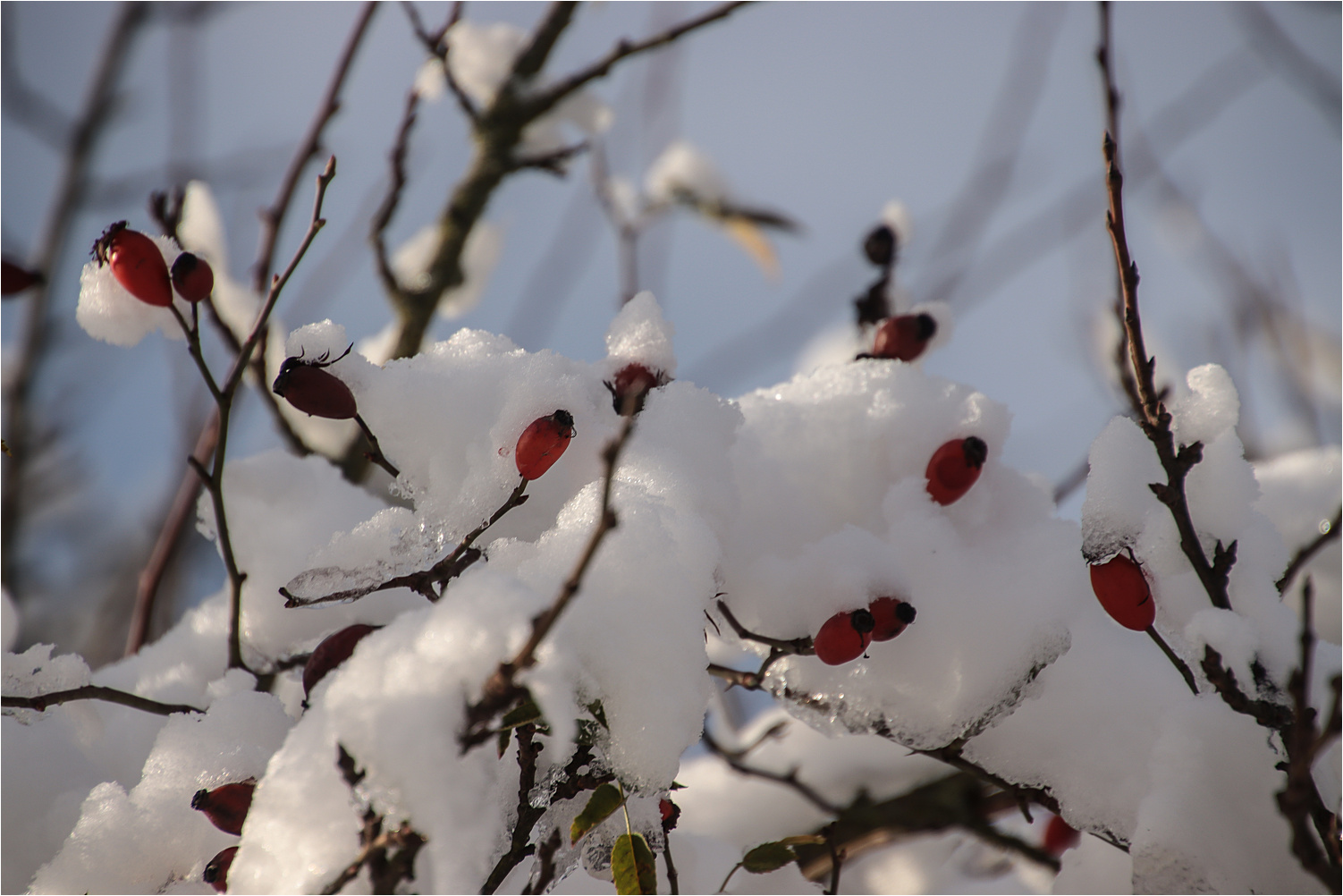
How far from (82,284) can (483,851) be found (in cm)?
85

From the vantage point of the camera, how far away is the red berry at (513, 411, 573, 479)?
0.70 metres

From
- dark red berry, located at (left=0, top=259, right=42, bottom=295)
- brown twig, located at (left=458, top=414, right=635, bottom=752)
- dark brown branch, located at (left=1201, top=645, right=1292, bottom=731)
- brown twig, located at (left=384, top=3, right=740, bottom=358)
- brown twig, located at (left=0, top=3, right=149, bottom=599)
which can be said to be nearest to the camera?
brown twig, located at (left=458, top=414, right=635, bottom=752)

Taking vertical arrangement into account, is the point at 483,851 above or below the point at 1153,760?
above

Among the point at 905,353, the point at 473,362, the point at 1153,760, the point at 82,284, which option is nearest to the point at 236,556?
the point at 82,284

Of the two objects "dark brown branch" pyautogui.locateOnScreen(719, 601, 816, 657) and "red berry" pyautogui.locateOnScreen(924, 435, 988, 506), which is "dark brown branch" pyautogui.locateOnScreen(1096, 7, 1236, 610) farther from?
"dark brown branch" pyautogui.locateOnScreen(719, 601, 816, 657)

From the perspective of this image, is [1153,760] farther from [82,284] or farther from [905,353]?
[82,284]

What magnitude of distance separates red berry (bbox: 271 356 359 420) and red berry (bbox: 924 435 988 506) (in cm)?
56

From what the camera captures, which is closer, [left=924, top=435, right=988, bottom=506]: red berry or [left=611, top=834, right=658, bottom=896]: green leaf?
[left=611, top=834, right=658, bottom=896]: green leaf

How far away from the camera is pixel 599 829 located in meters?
0.70

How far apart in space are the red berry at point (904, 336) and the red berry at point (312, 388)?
25.5 inches

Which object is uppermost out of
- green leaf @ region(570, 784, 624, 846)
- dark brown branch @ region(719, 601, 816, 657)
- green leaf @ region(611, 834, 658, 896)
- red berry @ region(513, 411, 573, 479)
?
red berry @ region(513, 411, 573, 479)

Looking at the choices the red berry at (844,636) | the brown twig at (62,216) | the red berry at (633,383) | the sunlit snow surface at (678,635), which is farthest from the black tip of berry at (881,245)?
the brown twig at (62,216)

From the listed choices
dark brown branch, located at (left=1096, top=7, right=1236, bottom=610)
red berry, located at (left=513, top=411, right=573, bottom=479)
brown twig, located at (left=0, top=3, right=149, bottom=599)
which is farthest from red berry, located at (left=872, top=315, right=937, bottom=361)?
brown twig, located at (left=0, top=3, right=149, bottom=599)

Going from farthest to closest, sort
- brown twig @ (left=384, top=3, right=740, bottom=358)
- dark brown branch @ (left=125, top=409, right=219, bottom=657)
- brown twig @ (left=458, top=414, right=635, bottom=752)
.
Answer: brown twig @ (left=384, top=3, right=740, bottom=358)
dark brown branch @ (left=125, top=409, right=219, bottom=657)
brown twig @ (left=458, top=414, right=635, bottom=752)
